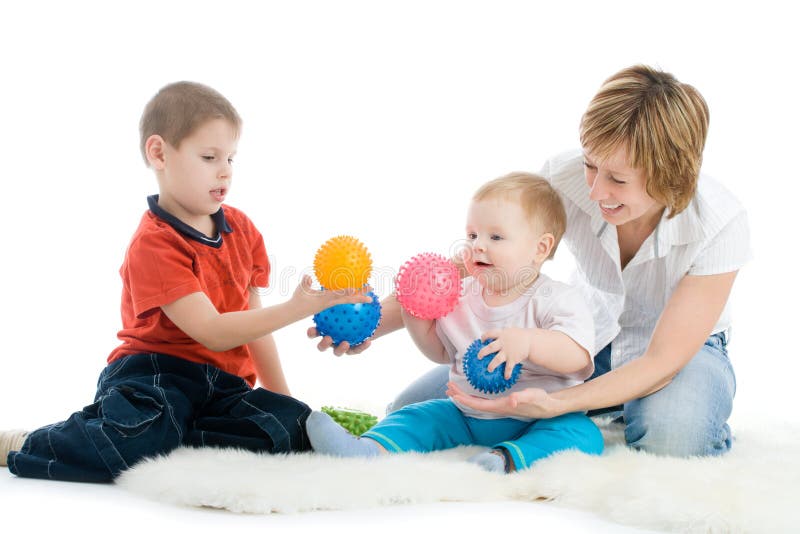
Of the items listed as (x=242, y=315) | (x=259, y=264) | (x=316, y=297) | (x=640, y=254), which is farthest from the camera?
(x=259, y=264)

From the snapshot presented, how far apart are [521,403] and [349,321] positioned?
1.64ft

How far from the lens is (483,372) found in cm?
223

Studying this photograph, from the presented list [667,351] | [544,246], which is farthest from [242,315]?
[667,351]

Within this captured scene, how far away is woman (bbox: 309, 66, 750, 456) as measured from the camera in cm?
225

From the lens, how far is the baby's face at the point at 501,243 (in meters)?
2.34

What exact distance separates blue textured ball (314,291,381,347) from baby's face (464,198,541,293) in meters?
0.33

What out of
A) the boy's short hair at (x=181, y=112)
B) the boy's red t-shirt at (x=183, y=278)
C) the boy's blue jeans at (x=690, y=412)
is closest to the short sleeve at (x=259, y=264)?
the boy's red t-shirt at (x=183, y=278)

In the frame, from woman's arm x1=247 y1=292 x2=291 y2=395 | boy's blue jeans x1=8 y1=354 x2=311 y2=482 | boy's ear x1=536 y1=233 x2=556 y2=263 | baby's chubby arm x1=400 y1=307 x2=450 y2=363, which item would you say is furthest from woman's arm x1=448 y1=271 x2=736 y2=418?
woman's arm x1=247 y1=292 x2=291 y2=395

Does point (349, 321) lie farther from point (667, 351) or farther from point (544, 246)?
point (667, 351)

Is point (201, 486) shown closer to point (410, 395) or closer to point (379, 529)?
point (379, 529)

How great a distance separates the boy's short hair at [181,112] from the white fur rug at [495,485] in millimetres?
921

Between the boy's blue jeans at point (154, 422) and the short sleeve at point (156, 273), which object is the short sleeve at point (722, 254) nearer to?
the boy's blue jeans at point (154, 422)

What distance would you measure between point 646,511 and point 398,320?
101 centimetres

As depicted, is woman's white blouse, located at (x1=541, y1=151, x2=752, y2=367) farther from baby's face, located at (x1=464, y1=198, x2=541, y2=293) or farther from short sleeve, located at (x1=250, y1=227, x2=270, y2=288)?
short sleeve, located at (x1=250, y1=227, x2=270, y2=288)
